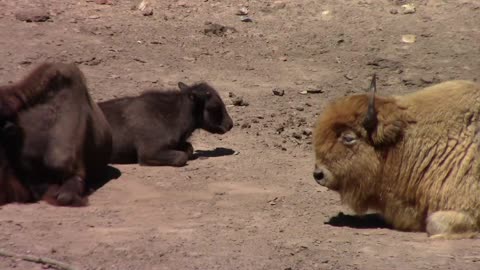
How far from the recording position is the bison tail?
33.9 ft

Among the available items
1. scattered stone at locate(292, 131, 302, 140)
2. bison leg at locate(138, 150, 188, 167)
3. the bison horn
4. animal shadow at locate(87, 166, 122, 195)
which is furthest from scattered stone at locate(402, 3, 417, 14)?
the bison horn

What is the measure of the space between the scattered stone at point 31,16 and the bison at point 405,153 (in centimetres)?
788

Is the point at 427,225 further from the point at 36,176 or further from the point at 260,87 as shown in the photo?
the point at 260,87

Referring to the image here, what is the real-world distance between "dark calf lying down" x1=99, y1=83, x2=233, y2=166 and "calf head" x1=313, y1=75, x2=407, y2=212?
3.13 metres

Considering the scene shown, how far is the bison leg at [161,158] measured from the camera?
488 inches

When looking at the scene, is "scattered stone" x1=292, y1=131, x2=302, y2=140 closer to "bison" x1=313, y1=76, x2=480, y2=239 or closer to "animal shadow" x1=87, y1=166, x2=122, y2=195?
"animal shadow" x1=87, y1=166, x2=122, y2=195

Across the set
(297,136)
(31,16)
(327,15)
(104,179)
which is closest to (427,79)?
(327,15)

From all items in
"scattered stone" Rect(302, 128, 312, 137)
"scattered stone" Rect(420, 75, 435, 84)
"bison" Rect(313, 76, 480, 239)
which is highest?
"bison" Rect(313, 76, 480, 239)

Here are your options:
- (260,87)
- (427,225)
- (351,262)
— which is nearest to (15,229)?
(351,262)

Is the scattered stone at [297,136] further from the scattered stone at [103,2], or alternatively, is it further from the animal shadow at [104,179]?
the scattered stone at [103,2]

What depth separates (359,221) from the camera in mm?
9961

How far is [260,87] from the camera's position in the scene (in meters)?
14.9

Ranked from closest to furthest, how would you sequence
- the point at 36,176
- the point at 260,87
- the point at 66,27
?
the point at 36,176 → the point at 260,87 → the point at 66,27

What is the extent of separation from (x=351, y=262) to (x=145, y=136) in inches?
188
